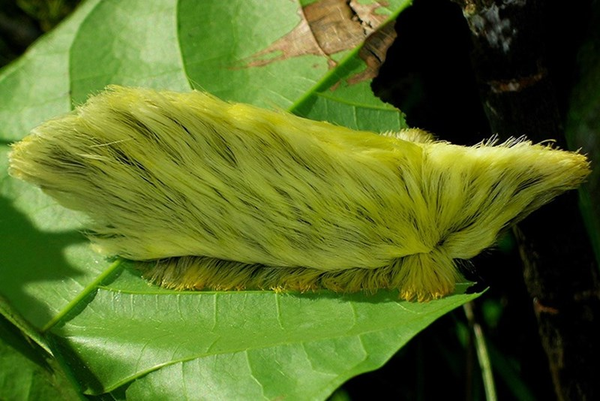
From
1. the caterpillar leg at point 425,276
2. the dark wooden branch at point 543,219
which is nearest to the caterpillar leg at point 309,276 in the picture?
the caterpillar leg at point 425,276

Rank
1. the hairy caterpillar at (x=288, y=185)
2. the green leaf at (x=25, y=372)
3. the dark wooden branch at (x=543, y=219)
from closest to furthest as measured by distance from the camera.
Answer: the dark wooden branch at (x=543, y=219), the hairy caterpillar at (x=288, y=185), the green leaf at (x=25, y=372)

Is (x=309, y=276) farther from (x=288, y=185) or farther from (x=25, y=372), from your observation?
(x=25, y=372)

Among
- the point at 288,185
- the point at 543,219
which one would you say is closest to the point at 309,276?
the point at 288,185

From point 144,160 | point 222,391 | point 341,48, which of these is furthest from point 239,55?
point 222,391

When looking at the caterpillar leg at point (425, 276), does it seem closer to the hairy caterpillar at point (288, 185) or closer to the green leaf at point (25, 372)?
the hairy caterpillar at point (288, 185)

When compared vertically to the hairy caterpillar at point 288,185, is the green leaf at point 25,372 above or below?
below
